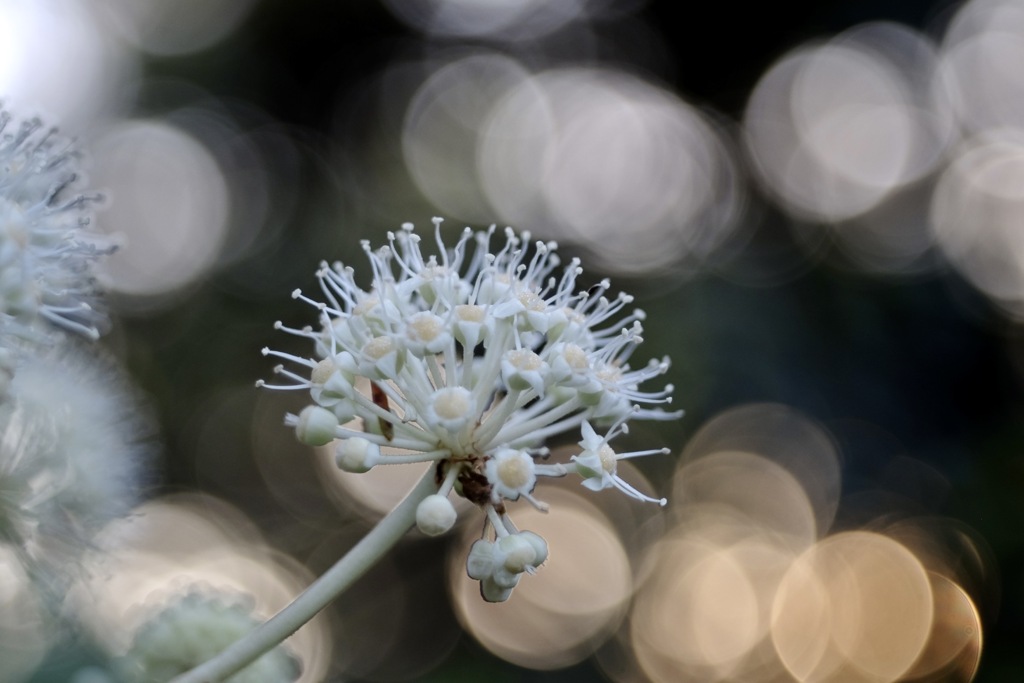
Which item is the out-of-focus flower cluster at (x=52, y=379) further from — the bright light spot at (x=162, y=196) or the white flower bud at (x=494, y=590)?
the bright light spot at (x=162, y=196)

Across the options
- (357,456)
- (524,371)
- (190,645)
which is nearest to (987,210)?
(524,371)

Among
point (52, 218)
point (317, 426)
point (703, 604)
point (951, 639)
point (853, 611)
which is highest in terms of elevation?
point (52, 218)

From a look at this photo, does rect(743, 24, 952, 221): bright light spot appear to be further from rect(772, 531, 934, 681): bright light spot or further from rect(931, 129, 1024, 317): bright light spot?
rect(772, 531, 934, 681): bright light spot

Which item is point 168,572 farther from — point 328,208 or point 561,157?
point 561,157

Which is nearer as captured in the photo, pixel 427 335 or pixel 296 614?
pixel 296 614

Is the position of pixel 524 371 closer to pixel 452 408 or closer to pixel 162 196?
pixel 452 408
